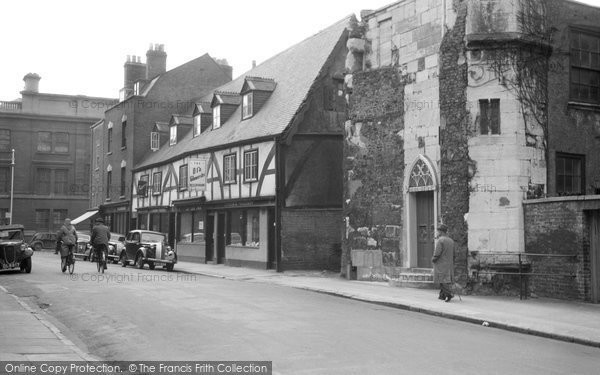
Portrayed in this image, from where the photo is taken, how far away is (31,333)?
383 inches

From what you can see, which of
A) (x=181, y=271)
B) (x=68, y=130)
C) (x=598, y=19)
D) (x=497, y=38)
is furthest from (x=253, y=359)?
(x=68, y=130)

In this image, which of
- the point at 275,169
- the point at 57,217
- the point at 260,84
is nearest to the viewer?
the point at 275,169

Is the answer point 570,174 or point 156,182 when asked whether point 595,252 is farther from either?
point 156,182

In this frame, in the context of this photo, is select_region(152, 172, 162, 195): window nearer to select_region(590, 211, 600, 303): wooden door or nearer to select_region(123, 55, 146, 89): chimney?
select_region(123, 55, 146, 89): chimney

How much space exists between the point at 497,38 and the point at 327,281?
8.69m

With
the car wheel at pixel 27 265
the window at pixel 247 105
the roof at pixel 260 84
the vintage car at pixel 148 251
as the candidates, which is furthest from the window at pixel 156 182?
the car wheel at pixel 27 265

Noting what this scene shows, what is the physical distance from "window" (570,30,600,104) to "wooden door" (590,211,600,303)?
4438mm

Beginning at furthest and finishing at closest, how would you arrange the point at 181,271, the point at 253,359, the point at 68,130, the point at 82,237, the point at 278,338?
the point at 68,130 → the point at 82,237 → the point at 181,271 → the point at 278,338 → the point at 253,359

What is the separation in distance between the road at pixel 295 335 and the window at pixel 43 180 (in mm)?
46984

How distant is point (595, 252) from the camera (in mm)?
14797

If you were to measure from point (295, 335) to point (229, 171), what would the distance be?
19937mm

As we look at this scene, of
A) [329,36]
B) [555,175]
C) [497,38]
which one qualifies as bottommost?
[555,175]

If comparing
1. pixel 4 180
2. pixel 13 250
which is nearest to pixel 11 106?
pixel 4 180

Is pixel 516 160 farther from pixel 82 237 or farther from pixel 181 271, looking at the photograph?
pixel 82 237
